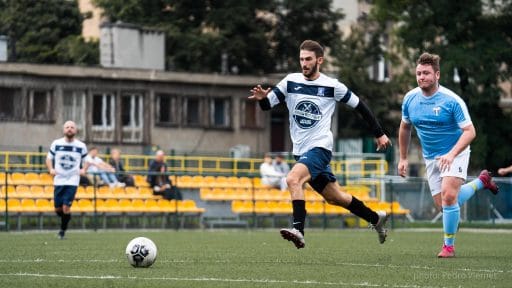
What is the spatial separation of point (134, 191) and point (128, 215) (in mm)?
1177

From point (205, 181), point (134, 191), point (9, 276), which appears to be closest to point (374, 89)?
point (205, 181)

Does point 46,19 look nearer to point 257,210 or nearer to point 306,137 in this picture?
point 257,210

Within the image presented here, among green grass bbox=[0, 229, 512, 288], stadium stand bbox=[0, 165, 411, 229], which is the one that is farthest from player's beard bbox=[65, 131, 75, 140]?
stadium stand bbox=[0, 165, 411, 229]

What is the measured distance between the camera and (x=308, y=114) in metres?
14.5

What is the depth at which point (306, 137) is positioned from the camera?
1448 centimetres

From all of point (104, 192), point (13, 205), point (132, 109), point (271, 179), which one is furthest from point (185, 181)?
point (132, 109)

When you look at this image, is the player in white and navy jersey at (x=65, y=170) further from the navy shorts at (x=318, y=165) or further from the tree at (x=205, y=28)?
the tree at (x=205, y=28)

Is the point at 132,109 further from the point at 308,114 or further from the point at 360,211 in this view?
the point at 308,114

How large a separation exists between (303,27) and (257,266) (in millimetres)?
44470

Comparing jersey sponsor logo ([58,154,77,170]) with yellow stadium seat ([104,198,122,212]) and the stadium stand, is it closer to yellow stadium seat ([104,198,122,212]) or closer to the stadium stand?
the stadium stand

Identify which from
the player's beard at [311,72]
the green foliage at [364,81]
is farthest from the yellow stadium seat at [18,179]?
the green foliage at [364,81]

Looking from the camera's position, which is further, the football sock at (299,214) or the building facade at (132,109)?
the building facade at (132,109)

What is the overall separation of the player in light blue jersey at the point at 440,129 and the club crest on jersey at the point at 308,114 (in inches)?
44.9

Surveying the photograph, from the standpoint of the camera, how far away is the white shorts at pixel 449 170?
14.6 m
